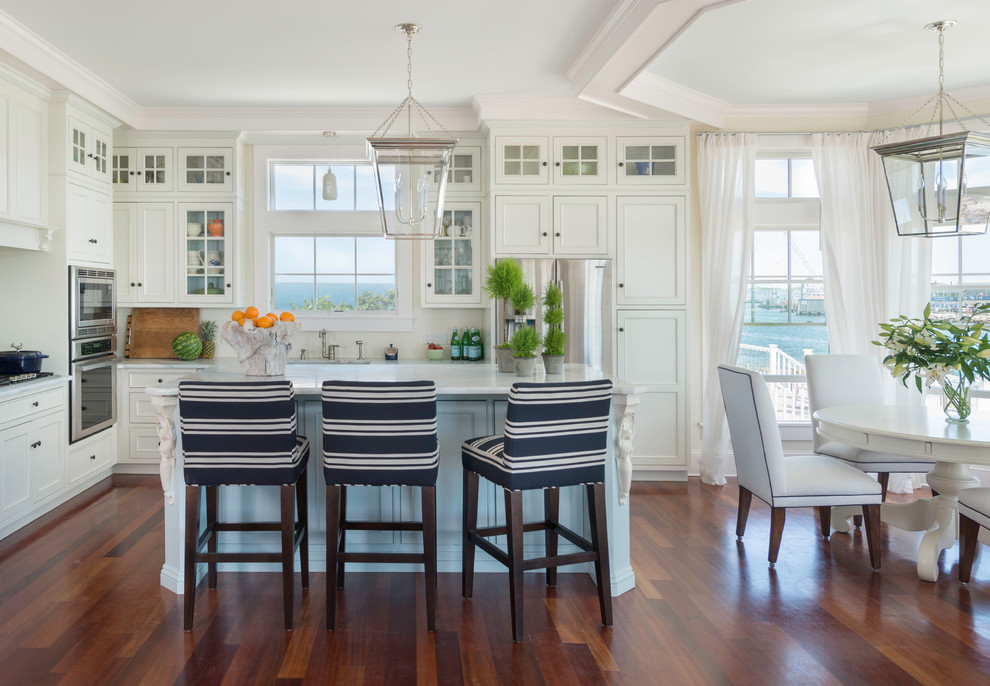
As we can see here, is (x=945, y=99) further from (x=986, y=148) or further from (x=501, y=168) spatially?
(x=501, y=168)

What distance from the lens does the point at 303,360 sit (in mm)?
5598

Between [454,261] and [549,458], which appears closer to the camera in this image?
[549,458]

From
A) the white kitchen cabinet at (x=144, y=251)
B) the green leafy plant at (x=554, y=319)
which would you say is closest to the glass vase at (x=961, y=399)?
the green leafy plant at (x=554, y=319)

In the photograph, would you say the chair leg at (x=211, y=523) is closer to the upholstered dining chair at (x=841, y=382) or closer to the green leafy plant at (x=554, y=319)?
the green leafy plant at (x=554, y=319)

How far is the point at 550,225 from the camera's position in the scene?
5246 mm

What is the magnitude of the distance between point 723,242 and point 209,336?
409 centimetres

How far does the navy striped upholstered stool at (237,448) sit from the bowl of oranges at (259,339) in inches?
18.0

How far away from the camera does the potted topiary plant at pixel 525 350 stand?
3371mm

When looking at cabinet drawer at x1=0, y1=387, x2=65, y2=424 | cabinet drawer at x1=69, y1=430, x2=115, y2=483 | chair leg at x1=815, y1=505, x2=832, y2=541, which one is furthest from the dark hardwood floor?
cabinet drawer at x1=69, y1=430, x2=115, y2=483

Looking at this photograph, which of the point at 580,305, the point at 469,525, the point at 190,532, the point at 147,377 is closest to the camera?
the point at 190,532

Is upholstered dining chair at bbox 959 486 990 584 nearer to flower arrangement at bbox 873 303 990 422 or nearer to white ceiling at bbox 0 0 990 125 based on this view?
flower arrangement at bbox 873 303 990 422

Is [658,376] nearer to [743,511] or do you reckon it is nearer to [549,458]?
→ [743,511]

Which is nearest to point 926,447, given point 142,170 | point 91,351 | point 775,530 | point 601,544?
point 775,530

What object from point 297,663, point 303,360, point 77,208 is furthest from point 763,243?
point 77,208
